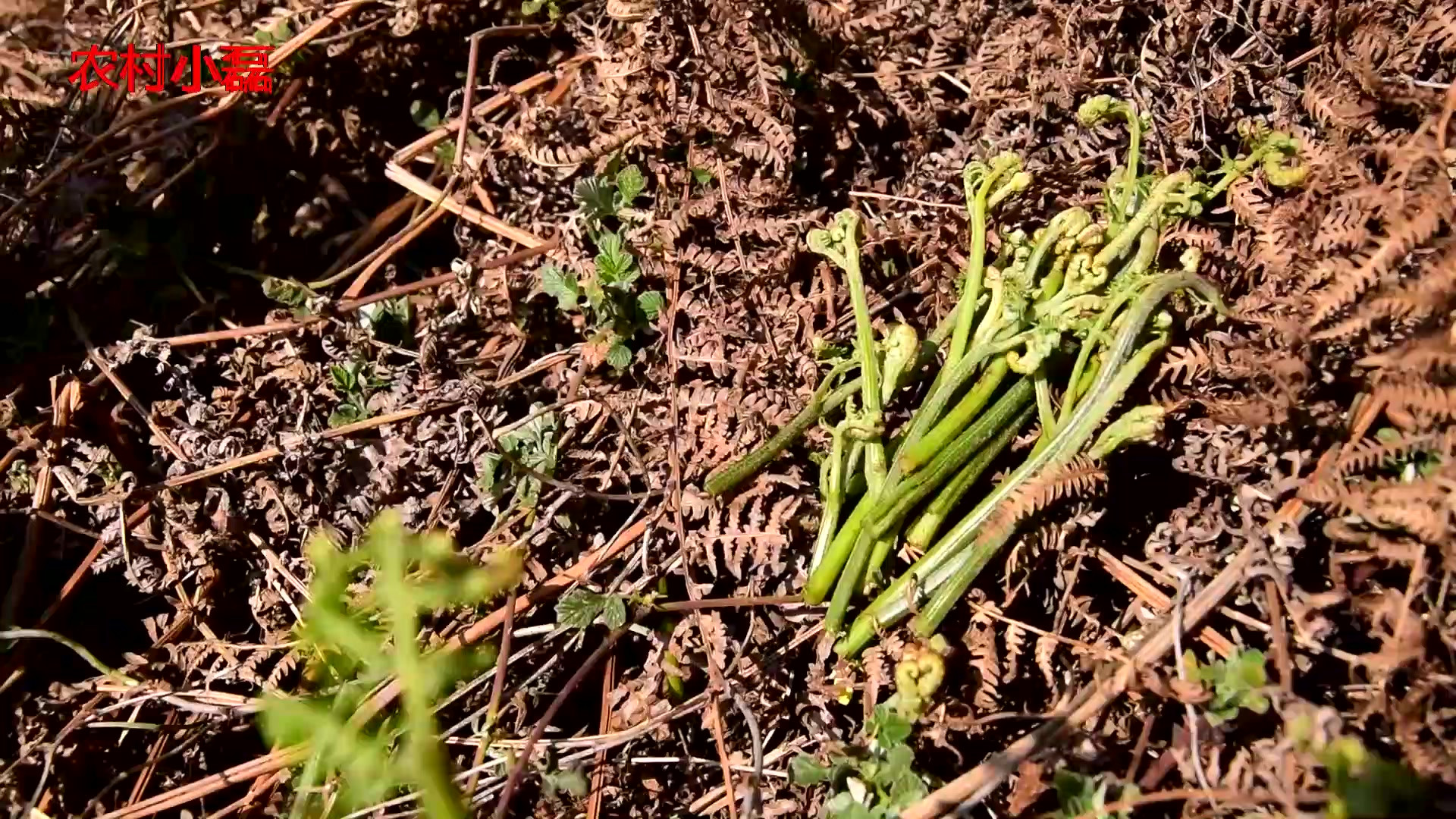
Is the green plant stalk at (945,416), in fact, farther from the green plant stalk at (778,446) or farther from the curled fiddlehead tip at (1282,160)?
the curled fiddlehead tip at (1282,160)

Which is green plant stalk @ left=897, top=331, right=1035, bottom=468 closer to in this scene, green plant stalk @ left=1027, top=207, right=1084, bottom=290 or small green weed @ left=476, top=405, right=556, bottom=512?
green plant stalk @ left=1027, top=207, right=1084, bottom=290

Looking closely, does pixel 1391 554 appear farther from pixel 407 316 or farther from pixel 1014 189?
pixel 407 316

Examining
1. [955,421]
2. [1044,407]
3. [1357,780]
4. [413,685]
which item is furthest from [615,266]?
[1357,780]

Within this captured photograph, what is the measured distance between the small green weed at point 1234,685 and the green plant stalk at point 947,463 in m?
0.48

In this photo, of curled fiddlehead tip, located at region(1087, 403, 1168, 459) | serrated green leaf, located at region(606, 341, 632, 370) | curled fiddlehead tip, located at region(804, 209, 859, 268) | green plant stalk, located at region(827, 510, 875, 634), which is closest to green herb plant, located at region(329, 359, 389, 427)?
serrated green leaf, located at region(606, 341, 632, 370)

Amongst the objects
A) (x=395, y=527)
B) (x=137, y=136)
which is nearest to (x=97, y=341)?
(x=137, y=136)

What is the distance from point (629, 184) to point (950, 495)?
0.96 meters

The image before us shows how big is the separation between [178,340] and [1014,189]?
5.82 ft

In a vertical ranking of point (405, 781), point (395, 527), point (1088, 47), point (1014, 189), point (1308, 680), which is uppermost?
point (1088, 47)

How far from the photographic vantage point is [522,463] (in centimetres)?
210

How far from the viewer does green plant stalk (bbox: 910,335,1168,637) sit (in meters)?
1.74

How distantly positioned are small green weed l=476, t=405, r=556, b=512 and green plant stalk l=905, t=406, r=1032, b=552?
0.72m

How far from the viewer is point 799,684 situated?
6.28 feet

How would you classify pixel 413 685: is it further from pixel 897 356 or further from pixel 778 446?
pixel 897 356
